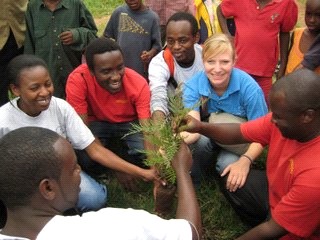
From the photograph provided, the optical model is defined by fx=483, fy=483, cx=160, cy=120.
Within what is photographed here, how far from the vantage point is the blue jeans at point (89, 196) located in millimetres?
3312

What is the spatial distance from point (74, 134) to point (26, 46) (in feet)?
4.46

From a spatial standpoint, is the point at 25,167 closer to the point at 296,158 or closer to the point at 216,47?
the point at 296,158

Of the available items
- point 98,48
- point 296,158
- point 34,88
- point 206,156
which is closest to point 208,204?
point 206,156

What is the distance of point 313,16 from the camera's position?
3.99m

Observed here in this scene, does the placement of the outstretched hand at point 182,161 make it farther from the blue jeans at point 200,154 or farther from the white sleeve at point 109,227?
the blue jeans at point 200,154

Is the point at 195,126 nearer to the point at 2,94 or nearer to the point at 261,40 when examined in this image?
the point at 261,40

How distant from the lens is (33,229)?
179 centimetres

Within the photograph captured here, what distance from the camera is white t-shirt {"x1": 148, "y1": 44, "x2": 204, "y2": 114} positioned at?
3742 mm

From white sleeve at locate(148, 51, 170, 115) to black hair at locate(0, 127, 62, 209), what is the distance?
192 cm

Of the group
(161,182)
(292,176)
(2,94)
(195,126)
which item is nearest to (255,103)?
(195,126)

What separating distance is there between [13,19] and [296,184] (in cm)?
Answer: 293

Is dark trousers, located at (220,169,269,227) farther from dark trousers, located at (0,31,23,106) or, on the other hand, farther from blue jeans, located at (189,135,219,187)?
dark trousers, located at (0,31,23,106)

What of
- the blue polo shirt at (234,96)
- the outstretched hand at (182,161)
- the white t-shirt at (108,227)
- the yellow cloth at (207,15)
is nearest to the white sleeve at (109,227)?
the white t-shirt at (108,227)

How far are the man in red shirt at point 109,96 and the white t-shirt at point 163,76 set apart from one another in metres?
0.07
